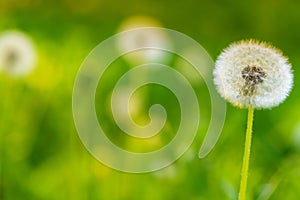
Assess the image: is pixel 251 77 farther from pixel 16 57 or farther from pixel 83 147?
pixel 16 57

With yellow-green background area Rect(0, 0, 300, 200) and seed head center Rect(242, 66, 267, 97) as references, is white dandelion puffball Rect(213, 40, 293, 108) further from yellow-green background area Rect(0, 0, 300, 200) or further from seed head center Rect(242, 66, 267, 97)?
yellow-green background area Rect(0, 0, 300, 200)

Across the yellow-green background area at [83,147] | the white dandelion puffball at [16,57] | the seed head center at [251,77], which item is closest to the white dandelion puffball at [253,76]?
the seed head center at [251,77]

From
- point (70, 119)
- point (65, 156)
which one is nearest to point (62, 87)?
point (70, 119)

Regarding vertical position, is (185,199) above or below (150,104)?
below

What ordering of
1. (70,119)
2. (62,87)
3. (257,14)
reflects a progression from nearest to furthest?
(70,119)
(62,87)
(257,14)

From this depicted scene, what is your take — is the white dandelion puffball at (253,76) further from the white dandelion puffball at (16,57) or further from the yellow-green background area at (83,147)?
the white dandelion puffball at (16,57)

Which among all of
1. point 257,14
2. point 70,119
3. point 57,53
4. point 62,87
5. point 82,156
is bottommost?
point 82,156

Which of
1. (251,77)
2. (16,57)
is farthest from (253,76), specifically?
(16,57)

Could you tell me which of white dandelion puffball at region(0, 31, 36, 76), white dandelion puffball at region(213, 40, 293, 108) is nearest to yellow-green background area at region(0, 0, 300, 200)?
white dandelion puffball at region(0, 31, 36, 76)

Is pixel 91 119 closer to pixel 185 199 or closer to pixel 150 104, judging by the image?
pixel 185 199
